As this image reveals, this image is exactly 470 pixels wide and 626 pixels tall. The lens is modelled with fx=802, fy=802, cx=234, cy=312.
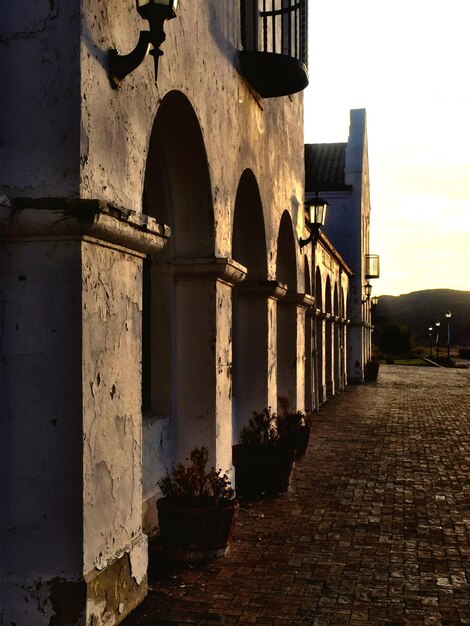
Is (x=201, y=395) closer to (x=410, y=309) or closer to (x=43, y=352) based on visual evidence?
(x=43, y=352)

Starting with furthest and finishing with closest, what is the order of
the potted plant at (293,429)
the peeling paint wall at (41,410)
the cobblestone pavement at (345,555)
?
1. the potted plant at (293,429)
2. the cobblestone pavement at (345,555)
3. the peeling paint wall at (41,410)

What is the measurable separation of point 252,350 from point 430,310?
147998 mm

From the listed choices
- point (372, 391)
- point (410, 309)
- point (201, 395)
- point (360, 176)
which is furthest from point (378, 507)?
point (410, 309)

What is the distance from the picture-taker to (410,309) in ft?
513

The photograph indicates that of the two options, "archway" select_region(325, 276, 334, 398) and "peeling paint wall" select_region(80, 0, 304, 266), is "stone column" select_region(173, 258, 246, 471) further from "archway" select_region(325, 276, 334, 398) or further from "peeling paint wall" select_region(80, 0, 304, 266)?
"archway" select_region(325, 276, 334, 398)

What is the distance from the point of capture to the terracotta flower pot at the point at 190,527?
5.99 meters

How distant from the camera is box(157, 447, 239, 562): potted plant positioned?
6004mm

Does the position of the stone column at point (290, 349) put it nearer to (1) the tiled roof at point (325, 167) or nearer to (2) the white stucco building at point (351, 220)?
(2) the white stucco building at point (351, 220)

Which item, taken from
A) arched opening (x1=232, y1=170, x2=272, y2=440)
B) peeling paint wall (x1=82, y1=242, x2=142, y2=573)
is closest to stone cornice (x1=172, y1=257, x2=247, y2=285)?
peeling paint wall (x1=82, y1=242, x2=142, y2=573)

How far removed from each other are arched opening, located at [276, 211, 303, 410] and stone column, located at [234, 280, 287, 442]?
8.32 ft

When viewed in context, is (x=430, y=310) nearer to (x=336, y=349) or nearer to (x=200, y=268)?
(x=336, y=349)

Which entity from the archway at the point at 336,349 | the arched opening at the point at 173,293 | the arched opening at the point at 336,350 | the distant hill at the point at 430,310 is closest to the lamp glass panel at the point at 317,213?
the arched opening at the point at 173,293

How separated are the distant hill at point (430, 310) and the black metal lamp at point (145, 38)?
444ft

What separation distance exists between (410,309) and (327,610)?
155m
